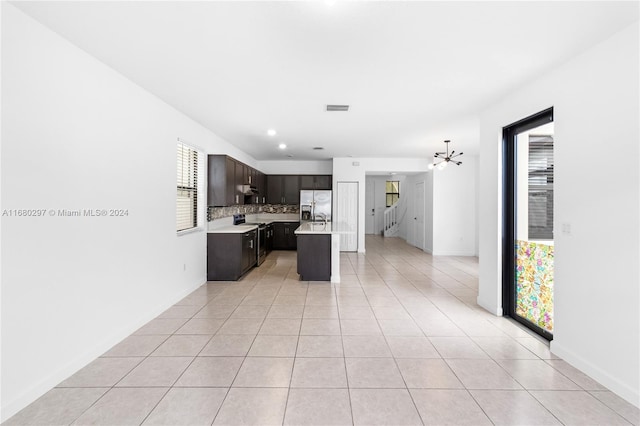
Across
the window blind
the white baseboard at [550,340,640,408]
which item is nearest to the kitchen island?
the window blind

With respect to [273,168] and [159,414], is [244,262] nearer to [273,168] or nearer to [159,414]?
[159,414]

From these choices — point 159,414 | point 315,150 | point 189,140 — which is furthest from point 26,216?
point 315,150

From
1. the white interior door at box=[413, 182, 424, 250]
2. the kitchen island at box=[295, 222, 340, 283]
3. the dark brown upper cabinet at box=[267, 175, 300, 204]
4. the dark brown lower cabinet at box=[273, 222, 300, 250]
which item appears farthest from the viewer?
the white interior door at box=[413, 182, 424, 250]

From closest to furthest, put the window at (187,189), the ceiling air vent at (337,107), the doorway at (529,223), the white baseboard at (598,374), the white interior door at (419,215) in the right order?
1. the white baseboard at (598,374)
2. the doorway at (529,223)
3. the ceiling air vent at (337,107)
4. the window at (187,189)
5. the white interior door at (419,215)

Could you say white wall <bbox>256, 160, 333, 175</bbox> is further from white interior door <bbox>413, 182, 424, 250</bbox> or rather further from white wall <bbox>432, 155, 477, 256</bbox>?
white wall <bbox>432, 155, 477, 256</bbox>

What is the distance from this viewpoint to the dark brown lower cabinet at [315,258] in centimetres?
554

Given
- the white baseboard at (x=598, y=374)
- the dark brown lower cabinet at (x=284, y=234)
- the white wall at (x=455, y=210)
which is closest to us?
the white baseboard at (x=598, y=374)

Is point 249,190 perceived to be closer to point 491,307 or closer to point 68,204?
point 68,204

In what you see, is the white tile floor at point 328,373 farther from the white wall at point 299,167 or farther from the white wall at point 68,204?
the white wall at point 299,167

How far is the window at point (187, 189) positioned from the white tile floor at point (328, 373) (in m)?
1.32

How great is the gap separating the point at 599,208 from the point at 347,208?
6.42 metres

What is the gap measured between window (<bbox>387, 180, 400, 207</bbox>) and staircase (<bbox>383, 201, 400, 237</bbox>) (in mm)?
831

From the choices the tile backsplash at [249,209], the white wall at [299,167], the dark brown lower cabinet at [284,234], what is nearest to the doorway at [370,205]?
the white wall at [299,167]

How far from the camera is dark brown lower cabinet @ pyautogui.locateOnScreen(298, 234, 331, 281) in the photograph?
218 inches
